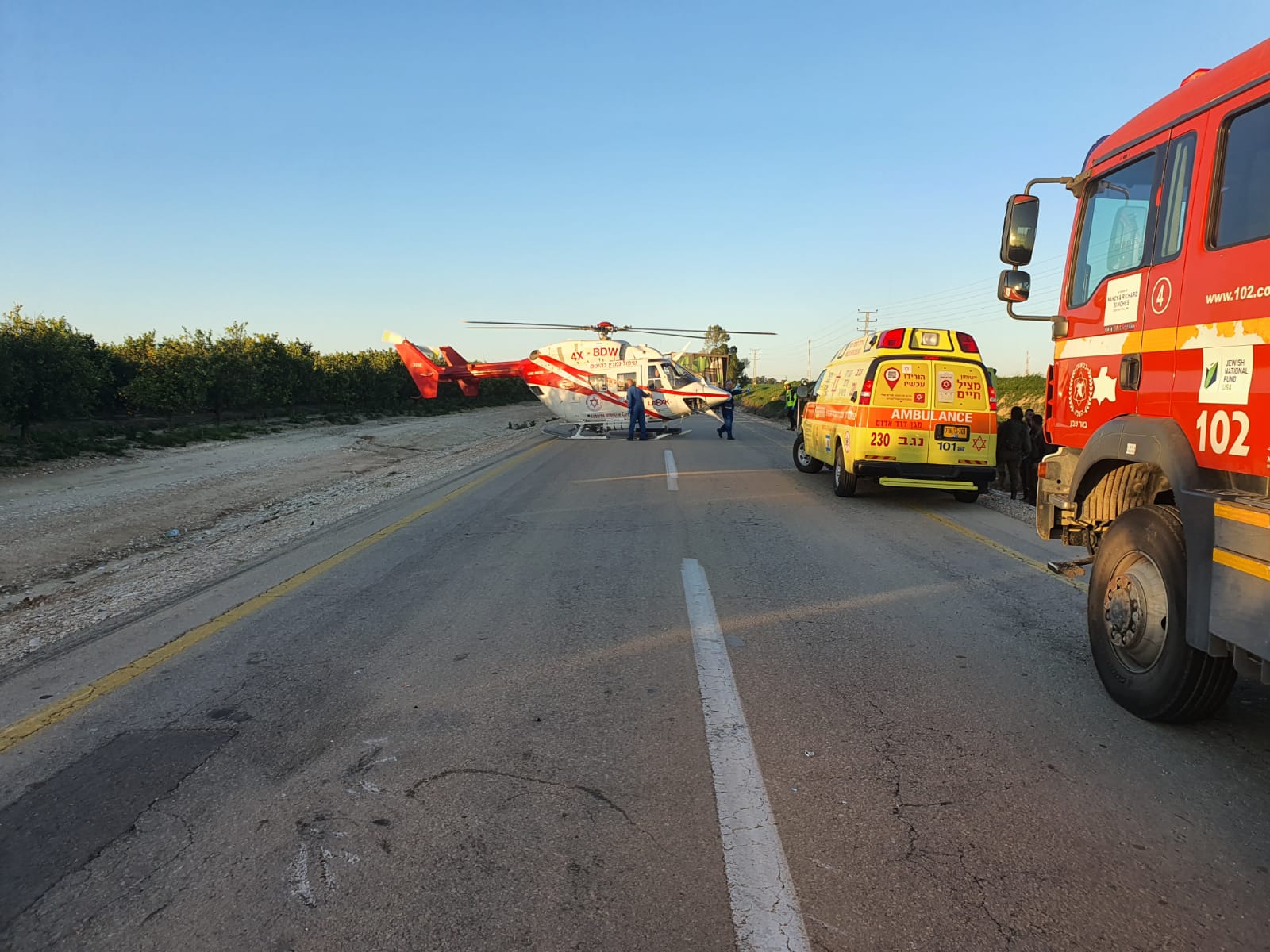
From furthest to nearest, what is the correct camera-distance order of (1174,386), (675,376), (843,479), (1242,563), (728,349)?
(728,349) < (675,376) < (843,479) < (1174,386) < (1242,563)

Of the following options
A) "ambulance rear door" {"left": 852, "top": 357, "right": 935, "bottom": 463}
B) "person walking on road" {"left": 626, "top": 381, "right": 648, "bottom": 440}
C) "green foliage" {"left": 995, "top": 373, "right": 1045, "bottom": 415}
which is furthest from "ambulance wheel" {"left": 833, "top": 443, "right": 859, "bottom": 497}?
"green foliage" {"left": 995, "top": 373, "right": 1045, "bottom": 415}

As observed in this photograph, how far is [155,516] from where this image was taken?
12102 millimetres

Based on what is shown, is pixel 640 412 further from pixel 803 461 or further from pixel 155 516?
pixel 155 516

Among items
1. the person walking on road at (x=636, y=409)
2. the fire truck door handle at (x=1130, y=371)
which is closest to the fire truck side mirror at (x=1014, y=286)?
the fire truck door handle at (x=1130, y=371)

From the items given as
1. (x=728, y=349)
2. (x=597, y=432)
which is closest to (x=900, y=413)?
(x=597, y=432)

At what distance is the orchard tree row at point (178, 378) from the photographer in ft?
70.1

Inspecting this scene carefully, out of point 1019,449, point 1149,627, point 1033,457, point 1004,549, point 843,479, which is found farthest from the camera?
point 1033,457

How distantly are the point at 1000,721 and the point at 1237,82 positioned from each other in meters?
3.11

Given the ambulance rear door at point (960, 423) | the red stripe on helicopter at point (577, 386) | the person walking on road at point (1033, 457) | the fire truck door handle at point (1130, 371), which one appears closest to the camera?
the fire truck door handle at point (1130, 371)

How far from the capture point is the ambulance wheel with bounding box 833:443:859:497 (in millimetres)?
11664

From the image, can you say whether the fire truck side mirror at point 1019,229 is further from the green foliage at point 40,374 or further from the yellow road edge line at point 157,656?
the green foliage at point 40,374

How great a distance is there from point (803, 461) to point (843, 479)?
11.8 feet

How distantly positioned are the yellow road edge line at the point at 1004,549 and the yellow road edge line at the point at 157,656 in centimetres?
612

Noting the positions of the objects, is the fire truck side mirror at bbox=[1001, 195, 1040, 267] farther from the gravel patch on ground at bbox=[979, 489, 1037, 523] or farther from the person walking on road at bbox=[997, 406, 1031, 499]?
the person walking on road at bbox=[997, 406, 1031, 499]
